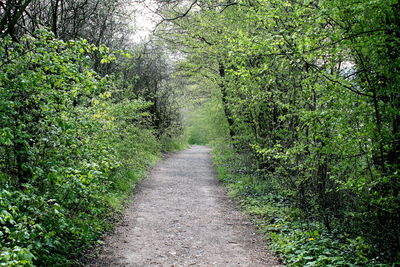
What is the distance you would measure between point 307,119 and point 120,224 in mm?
4752

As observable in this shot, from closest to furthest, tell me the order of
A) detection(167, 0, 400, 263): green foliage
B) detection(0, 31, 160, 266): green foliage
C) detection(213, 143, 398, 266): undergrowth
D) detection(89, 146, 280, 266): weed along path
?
detection(0, 31, 160, 266): green foliage, detection(167, 0, 400, 263): green foliage, detection(213, 143, 398, 266): undergrowth, detection(89, 146, 280, 266): weed along path

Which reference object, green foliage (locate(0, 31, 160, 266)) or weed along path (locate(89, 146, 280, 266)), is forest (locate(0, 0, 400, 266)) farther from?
weed along path (locate(89, 146, 280, 266))

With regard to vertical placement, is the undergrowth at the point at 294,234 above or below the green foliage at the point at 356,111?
below

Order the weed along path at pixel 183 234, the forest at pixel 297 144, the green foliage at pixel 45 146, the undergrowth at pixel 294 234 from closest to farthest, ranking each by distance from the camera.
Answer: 1. the green foliage at pixel 45 146
2. the forest at pixel 297 144
3. the undergrowth at pixel 294 234
4. the weed along path at pixel 183 234

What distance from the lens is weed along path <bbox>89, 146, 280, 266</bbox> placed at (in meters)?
5.31

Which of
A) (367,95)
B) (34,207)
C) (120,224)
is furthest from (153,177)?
(367,95)

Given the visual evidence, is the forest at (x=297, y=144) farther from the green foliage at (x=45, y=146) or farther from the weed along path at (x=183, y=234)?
the weed along path at (x=183, y=234)

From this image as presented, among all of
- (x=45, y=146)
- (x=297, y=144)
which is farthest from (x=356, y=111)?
(x=45, y=146)

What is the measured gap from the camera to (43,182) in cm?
444

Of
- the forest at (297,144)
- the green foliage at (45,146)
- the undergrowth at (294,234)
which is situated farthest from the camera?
the undergrowth at (294,234)

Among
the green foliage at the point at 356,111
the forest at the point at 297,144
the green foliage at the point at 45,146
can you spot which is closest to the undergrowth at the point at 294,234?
the forest at the point at 297,144

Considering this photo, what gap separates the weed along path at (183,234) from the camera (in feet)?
17.4

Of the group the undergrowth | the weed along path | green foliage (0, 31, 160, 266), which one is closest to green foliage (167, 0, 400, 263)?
the undergrowth

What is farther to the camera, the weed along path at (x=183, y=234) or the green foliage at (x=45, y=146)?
Result: the weed along path at (x=183, y=234)
